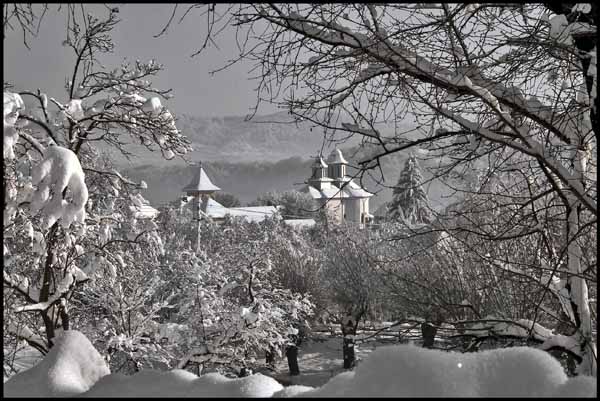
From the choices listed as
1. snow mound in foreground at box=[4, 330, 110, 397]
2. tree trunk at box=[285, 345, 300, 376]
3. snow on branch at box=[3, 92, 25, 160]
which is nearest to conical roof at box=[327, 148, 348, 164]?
snow on branch at box=[3, 92, 25, 160]

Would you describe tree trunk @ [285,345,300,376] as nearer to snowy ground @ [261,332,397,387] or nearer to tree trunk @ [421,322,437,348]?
snowy ground @ [261,332,397,387]

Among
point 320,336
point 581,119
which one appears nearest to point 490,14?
point 581,119

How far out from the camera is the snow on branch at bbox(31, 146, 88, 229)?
3.63 metres

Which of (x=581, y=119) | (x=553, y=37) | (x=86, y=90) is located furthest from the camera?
(x=86, y=90)

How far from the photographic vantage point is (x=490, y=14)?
149 inches

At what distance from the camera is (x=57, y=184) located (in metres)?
3.65

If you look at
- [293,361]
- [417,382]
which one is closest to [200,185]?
[293,361]

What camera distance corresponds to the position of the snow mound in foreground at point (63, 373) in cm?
198

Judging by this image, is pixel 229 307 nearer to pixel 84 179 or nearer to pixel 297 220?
pixel 84 179

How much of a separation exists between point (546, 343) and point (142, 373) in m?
2.81

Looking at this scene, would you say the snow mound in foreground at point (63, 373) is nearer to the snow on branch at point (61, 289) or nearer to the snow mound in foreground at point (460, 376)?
the snow mound in foreground at point (460, 376)

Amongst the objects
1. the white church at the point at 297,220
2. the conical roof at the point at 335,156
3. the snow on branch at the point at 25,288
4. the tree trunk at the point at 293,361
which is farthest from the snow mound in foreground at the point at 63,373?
the white church at the point at 297,220

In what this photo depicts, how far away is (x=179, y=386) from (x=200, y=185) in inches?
1981

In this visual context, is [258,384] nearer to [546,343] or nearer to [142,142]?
[546,343]
